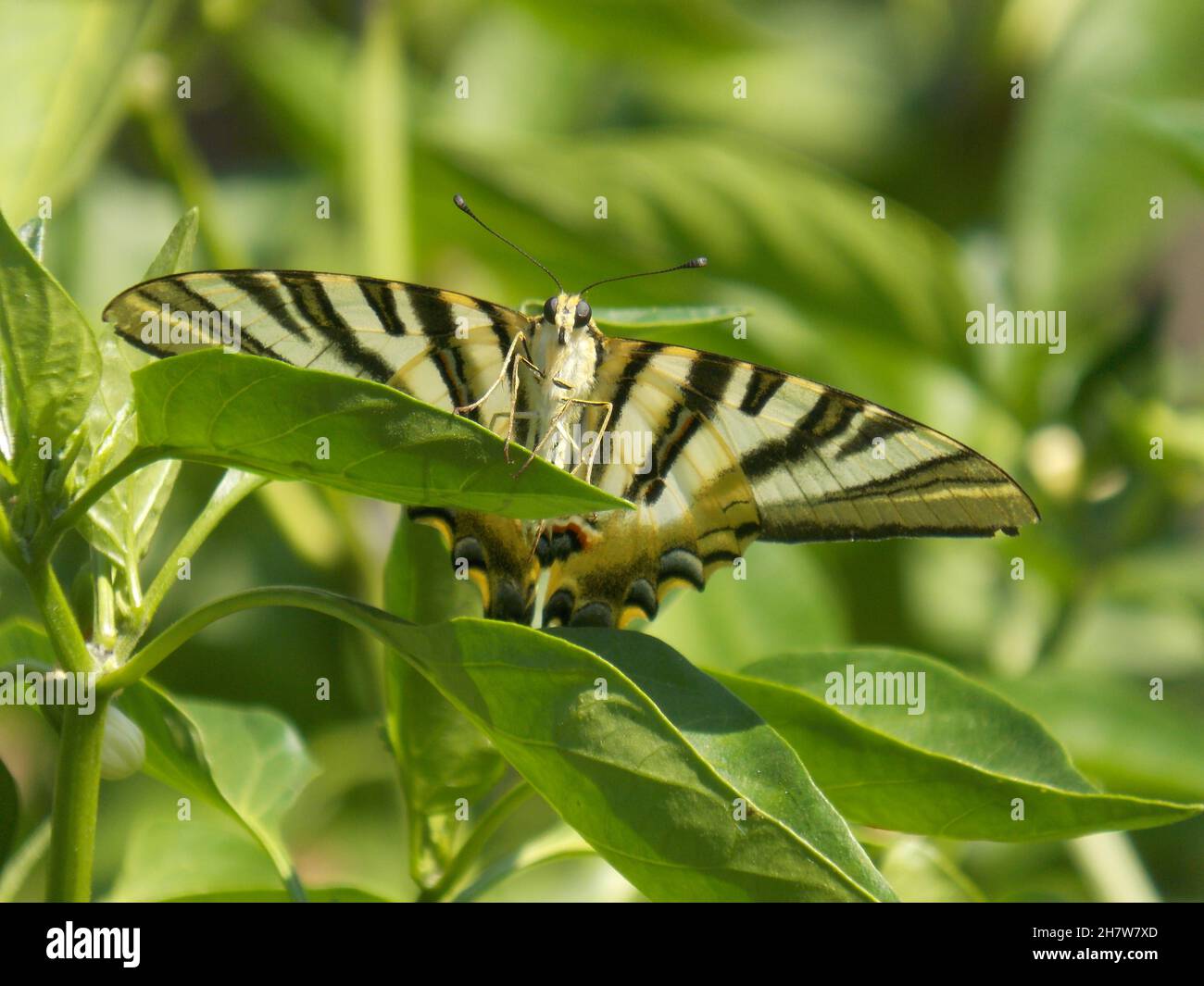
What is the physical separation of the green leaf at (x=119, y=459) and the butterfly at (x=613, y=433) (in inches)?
1.2

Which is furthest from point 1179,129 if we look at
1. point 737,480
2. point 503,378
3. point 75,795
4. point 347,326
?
point 75,795

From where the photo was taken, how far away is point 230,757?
1199mm

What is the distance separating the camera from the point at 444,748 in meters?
1.09

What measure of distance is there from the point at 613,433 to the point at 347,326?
34cm

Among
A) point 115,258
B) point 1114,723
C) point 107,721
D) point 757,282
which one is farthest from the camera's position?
point 115,258

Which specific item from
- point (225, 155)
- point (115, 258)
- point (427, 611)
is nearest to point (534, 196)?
point (115, 258)

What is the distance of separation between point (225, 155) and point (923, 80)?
74.5 inches

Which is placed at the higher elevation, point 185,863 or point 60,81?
point 60,81

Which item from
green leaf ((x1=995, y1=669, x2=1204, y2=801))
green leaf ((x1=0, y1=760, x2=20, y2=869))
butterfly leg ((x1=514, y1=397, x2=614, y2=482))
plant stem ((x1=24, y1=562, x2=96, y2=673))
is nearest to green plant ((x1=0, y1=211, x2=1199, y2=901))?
plant stem ((x1=24, y1=562, x2=96, y2=673))

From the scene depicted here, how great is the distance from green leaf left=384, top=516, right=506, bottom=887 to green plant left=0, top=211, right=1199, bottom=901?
7 cm

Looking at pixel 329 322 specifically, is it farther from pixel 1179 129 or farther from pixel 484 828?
pixel 1179 129

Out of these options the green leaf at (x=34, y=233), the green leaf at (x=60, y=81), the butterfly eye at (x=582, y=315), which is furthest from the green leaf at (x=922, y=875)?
the green leaf at (x=60, y=81)

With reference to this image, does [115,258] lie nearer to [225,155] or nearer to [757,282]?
[757,282]

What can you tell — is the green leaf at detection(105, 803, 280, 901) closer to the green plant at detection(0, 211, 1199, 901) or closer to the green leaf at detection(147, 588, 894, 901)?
the green plant at detection(0, 211, 1199, 901)
